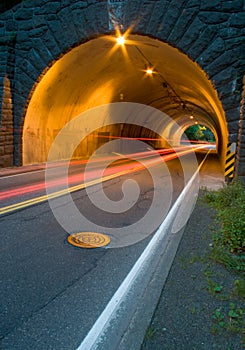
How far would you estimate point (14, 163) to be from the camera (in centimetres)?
1367

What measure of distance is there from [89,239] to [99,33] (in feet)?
30.2

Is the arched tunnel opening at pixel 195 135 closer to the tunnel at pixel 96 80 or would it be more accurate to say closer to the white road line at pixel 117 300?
the tunnel at pixel 96 80

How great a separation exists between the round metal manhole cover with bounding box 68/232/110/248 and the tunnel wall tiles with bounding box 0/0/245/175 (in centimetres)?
653

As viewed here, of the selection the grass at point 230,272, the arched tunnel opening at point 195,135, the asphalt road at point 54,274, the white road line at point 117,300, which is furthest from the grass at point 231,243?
the arched tunnel opening at point 195,135

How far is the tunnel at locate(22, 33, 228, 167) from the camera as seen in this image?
40.6ft

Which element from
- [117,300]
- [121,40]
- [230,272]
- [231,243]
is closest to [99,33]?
[121,40]

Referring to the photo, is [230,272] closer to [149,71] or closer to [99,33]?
[99,33]

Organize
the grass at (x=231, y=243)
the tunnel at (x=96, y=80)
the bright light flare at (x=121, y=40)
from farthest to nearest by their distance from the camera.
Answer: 1. the tunnel at (x=96, y=80)
2. the bright light flare at (x=121, y=40)
3. the grass at (x=231, y=243)

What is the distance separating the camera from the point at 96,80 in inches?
648

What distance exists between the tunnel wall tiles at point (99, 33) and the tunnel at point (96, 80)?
424mm

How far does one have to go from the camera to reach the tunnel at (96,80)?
12.4 metres

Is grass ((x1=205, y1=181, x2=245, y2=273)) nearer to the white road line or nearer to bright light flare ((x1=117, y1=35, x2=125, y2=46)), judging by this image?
the white road line

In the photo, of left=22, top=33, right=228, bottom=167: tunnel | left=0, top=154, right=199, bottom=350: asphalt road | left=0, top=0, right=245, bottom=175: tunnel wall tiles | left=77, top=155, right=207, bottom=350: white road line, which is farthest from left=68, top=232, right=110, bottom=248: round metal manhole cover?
left=22, top=33, right=228, bottom=167: tunnel

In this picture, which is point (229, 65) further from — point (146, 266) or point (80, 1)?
point (146, 266)
